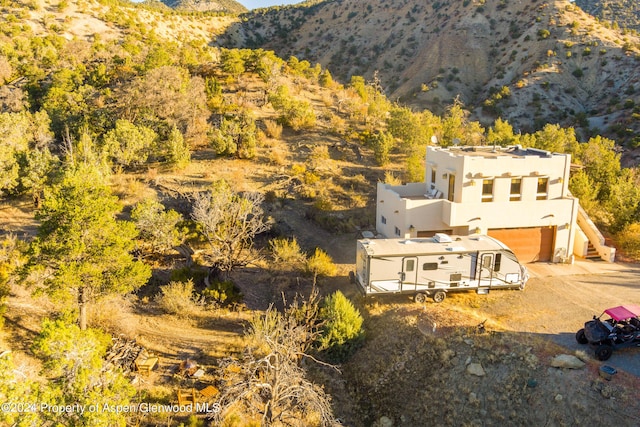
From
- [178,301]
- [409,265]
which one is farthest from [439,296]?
[178,301]

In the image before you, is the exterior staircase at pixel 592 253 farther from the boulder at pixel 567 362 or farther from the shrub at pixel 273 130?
the shrub at pixel 273 130

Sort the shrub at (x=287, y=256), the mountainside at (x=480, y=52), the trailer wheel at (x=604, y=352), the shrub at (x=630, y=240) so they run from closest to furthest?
1. the trailer wheel at (x=604, y=352)
2. the shrub at (x=287, y=256)
3. the shrub at (x=630, y=240)
4. the mountainside at (x=480, y=52)

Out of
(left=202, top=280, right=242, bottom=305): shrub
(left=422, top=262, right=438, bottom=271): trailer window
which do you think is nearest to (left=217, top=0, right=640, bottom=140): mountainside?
(left=422, top=262, right=438, bottom=271): trailer window

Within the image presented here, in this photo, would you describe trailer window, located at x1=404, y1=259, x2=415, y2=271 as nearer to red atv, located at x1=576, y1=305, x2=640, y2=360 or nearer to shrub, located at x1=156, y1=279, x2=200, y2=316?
red atv, located at x1=576, y1=305, x2=640, y2=360

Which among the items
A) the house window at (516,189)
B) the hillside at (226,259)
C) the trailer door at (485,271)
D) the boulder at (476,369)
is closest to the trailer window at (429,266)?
the hillside at (226,259)

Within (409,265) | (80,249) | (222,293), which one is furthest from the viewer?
(222,293)

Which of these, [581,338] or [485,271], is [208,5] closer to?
[485,271]
